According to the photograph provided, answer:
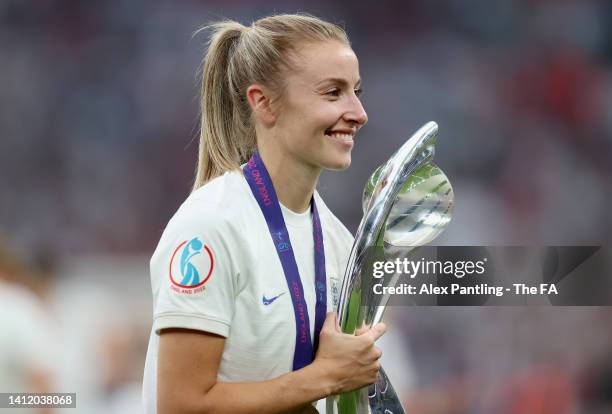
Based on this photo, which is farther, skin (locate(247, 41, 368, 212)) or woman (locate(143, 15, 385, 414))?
skin (locate(247, 41, 368, 212))

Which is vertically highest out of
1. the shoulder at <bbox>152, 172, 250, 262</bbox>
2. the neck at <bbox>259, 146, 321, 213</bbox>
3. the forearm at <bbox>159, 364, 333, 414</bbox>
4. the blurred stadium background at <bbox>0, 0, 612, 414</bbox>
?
the blurred stadium background at <bbox>0, 0, 612, 414</bbox>

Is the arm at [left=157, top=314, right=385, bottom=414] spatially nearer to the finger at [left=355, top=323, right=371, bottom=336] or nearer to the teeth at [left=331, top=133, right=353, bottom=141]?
the finger at [left=355, top=323, right=371, bottom=336]

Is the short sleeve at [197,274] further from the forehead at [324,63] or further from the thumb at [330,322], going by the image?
the forehead at [324,63]

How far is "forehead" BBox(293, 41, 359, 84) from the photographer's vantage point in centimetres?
176

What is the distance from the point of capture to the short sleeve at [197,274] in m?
1.62

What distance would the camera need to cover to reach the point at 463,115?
4520 millimetres

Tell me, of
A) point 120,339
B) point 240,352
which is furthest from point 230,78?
point 120,339

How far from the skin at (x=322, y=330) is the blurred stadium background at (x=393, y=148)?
2.37 meters

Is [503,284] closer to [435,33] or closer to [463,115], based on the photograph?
[463,115]

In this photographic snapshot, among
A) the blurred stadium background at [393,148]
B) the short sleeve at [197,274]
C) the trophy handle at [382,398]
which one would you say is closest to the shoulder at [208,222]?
the short sleeve at [197,274]

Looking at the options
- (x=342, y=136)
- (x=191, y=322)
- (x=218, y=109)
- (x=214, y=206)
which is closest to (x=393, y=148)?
(x=218, y=109)

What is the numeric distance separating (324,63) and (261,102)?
0.16 m

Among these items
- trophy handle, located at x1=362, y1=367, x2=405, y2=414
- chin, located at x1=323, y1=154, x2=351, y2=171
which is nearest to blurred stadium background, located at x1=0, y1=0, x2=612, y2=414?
trophy handle, located at x1=362, y1=367, x2=405, y2=414

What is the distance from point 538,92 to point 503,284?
987 millimetres
